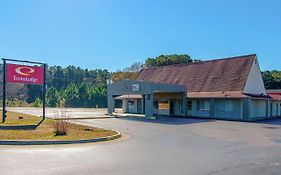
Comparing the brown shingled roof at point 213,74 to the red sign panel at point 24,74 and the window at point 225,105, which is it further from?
the red sign panel at point 24,74

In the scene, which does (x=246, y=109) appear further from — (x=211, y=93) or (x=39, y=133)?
(x=39, y=133)

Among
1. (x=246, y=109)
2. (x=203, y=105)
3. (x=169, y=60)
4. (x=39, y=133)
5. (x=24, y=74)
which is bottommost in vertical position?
(x=39, y=133)

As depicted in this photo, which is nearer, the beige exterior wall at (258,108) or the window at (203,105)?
the beige exterior wall at (258,108)

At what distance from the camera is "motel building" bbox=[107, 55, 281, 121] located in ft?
115

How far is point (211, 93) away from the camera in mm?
37594

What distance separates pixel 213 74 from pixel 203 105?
5.25m

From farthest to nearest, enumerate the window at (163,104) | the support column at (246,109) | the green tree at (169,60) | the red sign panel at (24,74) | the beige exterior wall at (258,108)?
the green tree at (169,60) → the window at (163,104) → the beige exterior wall at (258,108) → the support column at (246,109) → the red sign panel at (24,74)

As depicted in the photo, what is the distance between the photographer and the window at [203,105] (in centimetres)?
3768

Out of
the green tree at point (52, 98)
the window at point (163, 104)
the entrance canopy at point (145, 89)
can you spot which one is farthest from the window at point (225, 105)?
the green tree at point (52, 98)

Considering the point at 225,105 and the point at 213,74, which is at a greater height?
the point at 213,74

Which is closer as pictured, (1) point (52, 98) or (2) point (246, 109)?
→ (2) point (246, 109)

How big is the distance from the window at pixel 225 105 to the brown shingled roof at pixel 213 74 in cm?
177

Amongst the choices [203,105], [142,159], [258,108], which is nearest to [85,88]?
[203,105]

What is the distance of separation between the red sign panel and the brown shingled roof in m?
20.6
